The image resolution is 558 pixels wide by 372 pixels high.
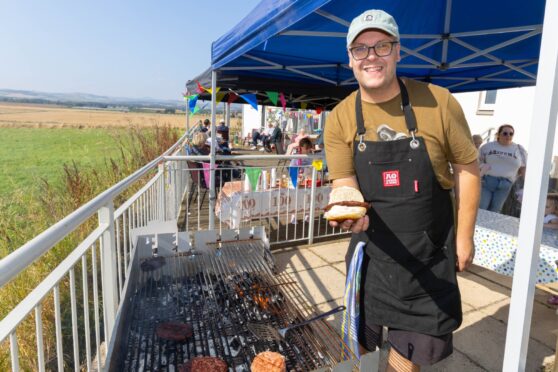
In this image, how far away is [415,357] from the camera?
1.76 metres

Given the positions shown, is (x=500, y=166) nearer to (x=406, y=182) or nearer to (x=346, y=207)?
(x=406, y=182)

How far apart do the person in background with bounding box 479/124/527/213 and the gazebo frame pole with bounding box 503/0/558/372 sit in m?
4.67

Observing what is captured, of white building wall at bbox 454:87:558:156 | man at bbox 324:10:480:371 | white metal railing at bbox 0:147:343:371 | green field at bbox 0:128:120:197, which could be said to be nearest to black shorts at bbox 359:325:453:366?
man at bbox 324:10:480:371

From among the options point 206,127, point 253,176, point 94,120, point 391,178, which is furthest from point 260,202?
point 94,120

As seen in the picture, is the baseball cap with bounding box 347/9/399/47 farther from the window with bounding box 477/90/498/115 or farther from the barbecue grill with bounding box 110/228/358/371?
the window with bounding box 477/90/498/115

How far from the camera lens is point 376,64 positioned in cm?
160

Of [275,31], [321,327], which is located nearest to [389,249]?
[321,327]

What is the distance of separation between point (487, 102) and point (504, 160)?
4184 millimetres

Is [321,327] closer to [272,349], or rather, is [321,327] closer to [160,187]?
[272,349]

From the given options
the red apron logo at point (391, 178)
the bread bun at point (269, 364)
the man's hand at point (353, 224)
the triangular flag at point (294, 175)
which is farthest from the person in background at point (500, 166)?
the man's hand at point (353, 224)

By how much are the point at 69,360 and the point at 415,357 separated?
292 cm

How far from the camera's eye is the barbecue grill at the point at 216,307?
7.44ft

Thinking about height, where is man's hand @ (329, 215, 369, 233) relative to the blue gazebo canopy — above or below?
below

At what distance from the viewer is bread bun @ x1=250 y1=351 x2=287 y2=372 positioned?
1.99 meters
